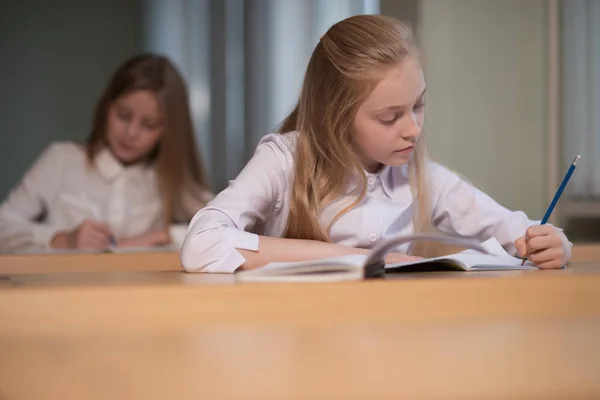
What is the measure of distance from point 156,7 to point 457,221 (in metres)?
1.98

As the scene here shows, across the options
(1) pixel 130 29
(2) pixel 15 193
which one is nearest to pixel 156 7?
(1) pixel 130 29

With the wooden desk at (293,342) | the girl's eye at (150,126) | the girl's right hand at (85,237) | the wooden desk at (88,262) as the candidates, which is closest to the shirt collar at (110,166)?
the girl's eye at (150,126)

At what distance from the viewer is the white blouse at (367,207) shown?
3.75 ft

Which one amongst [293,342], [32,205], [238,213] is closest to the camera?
[293,342]

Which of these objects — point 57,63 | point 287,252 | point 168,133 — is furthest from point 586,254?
point 57,63

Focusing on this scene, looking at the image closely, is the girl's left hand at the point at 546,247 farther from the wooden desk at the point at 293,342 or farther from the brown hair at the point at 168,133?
the brown hair at the point at 168,133

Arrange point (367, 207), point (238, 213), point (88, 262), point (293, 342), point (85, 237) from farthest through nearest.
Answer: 1. point (85, 237)
2. point (88, 262)
3. point (367, 207)
4. point (238, 213)
5. point (293, 342)

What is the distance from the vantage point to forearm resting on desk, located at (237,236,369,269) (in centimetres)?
102

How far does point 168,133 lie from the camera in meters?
2.67

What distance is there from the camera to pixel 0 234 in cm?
249

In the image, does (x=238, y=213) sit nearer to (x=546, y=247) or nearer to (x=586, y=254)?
(x=546, y=247)

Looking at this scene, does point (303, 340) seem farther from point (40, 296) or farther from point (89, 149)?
point (89, 149)

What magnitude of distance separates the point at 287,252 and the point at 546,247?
311 millimetres

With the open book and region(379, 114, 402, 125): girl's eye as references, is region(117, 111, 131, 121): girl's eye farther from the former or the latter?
the open book
